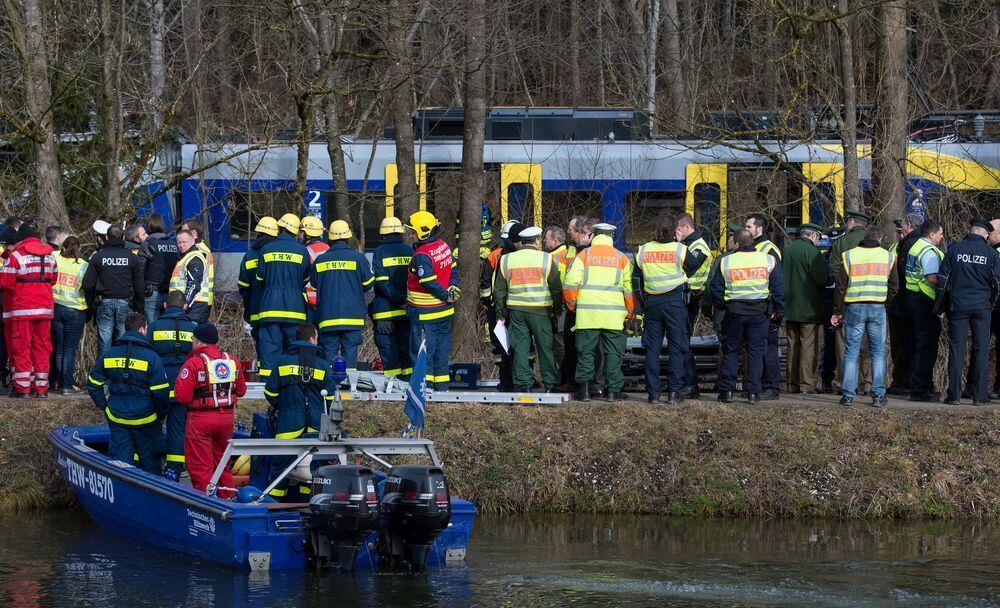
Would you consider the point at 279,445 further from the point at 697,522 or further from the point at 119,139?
the point at 119,139

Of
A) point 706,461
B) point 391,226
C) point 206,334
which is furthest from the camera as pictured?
point 391,226

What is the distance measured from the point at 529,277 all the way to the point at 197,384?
449 centimetres

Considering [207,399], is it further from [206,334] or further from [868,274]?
[868,274]

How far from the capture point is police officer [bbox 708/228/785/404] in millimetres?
14055

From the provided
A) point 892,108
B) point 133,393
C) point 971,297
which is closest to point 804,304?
point 971,297

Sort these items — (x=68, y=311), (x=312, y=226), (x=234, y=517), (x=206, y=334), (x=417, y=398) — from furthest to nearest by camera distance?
(x=68, y=311), (x=312, y=226), (x=206, y=334), (x=417, y=398), (x=234, y=517)

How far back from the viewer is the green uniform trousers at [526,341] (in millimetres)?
14570

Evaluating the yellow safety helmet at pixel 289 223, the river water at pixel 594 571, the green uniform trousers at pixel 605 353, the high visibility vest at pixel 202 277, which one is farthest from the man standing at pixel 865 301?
the high visibility vest at pixel 202 277

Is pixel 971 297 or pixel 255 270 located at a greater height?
pixel 255 270

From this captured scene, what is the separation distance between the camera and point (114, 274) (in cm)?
1512

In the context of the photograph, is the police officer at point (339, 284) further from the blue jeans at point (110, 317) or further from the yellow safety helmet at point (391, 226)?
the blue jeans at point (110, 317)

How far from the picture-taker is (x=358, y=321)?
1397cm

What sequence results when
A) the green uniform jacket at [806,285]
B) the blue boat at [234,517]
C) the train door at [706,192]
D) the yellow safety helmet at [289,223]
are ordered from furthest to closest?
the train door at [706,192] < the green uniform jacket at [806,285] < the yellow safety helmet at [289,223] < the blue boat at [234,517]

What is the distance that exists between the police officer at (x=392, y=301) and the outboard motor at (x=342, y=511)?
4836 millimetres
